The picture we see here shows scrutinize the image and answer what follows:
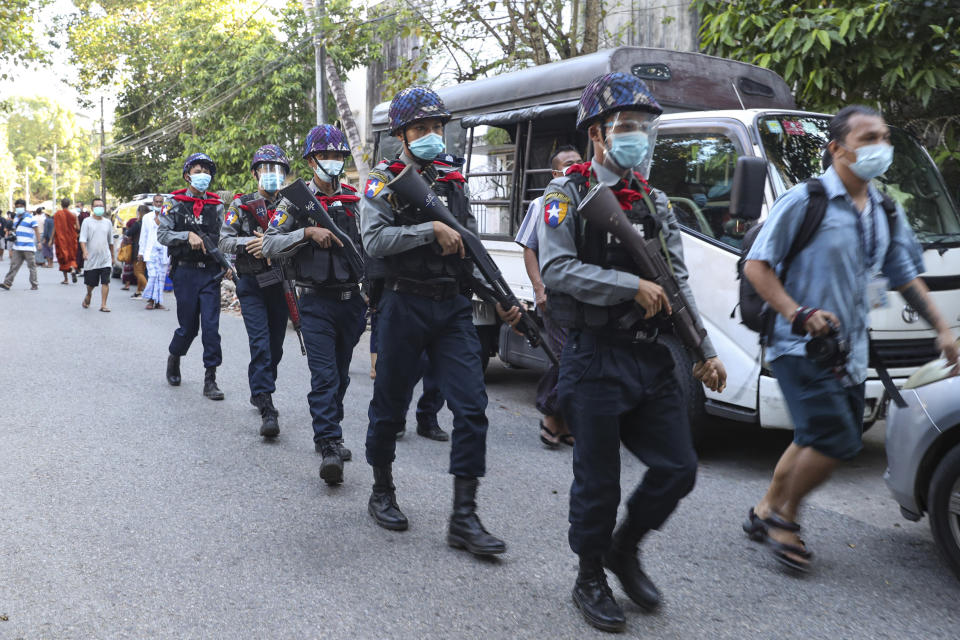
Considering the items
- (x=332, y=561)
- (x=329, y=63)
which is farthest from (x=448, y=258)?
(x=329, y=63)

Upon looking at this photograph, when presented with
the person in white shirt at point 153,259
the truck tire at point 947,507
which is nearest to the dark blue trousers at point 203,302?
the truck tire at point 947,507

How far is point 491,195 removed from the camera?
7.77m

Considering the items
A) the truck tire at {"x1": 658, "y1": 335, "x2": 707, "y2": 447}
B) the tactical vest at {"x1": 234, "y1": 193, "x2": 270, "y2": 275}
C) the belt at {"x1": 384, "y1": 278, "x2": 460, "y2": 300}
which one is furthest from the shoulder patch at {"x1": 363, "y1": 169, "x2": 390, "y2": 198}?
the tactical vest at {"x1": 234, "y1": 193, "x2": 270, "y2": 275}

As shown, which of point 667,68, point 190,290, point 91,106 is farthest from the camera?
point 91,106

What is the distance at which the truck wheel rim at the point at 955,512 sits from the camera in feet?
12.0

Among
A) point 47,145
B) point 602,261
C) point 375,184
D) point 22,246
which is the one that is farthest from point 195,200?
point 47,145

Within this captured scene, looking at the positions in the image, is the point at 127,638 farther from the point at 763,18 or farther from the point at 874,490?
the point at 763,18

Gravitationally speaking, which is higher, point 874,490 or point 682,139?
point 682,139

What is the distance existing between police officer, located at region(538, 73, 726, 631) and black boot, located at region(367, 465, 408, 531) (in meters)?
1.29

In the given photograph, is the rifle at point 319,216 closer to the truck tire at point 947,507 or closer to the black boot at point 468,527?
the black boot at point 468,527

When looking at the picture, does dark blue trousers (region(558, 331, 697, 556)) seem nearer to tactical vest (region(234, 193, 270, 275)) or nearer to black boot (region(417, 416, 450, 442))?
black boot (region(417, 416, 450, 442))

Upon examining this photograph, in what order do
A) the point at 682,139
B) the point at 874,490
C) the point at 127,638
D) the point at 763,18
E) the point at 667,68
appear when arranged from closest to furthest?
the point at 127,638 → the point at 874,490 → the point at 682,139 → the point at 667,68 → the point at 763,18

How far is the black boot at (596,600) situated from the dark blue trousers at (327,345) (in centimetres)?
215

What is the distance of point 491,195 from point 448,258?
3.72 metres
